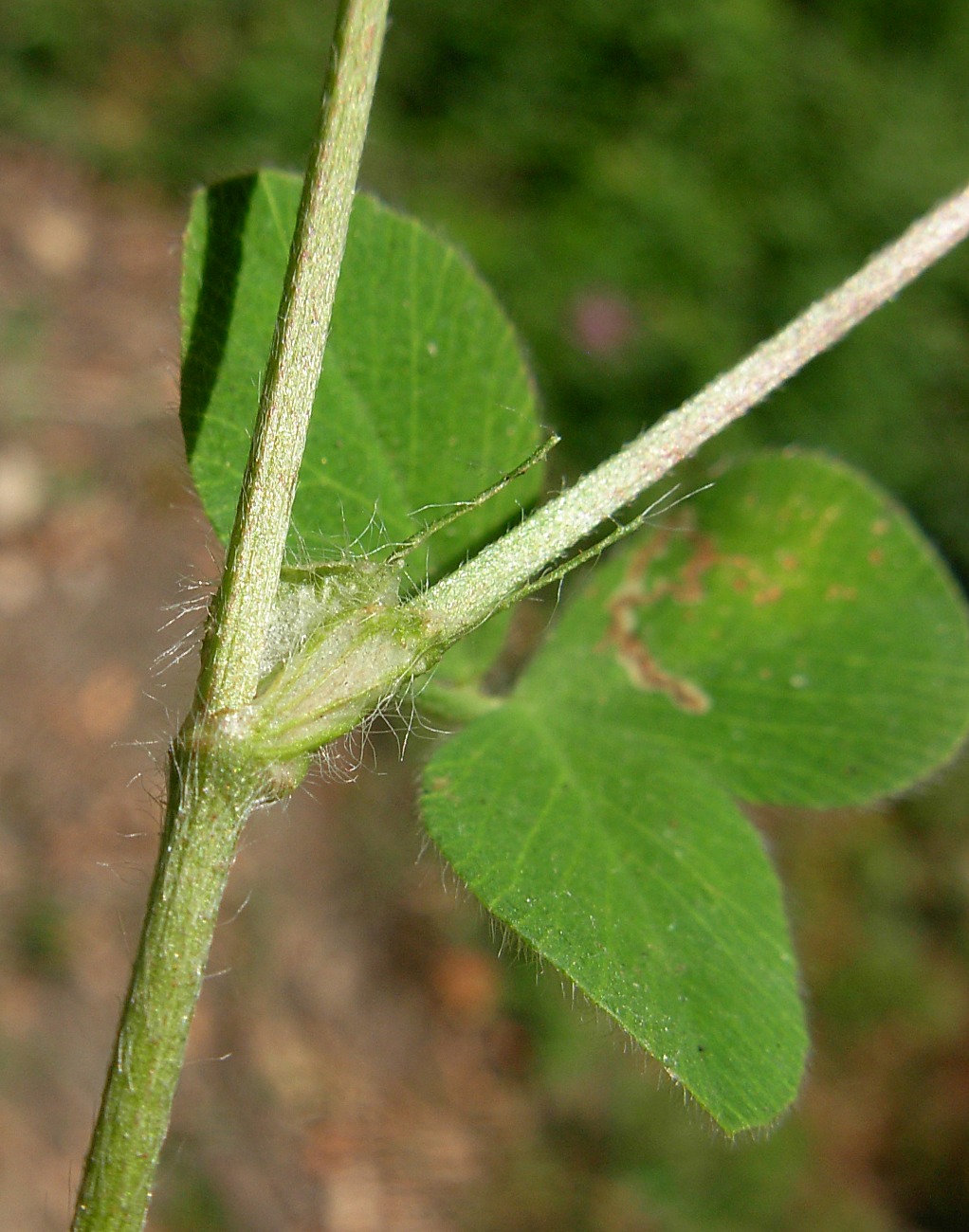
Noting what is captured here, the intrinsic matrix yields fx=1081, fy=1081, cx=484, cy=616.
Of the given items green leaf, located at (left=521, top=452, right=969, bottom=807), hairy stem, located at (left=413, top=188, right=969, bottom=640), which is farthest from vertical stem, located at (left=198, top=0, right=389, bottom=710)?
green leaf, located at (left=521, top=452, right=969, bottom=807)

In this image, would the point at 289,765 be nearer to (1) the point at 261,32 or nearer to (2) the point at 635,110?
(2) the point at 635,110

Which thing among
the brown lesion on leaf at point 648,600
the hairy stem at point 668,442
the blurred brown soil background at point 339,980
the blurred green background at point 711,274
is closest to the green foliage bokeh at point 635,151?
the blurred green background at point 711,274

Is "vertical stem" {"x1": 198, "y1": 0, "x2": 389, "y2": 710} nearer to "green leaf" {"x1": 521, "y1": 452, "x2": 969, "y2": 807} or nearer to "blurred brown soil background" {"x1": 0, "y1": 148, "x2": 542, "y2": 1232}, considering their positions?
"green leaf" {"x1": 521, "y1": 452, "x2": 969, "y2": 807}

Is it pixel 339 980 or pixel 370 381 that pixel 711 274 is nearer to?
pixel 339 980

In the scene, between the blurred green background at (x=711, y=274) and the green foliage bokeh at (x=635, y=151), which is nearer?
the blurred green background at (x=711, y=274)

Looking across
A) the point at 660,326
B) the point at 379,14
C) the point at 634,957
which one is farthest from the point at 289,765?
the point at 660,326

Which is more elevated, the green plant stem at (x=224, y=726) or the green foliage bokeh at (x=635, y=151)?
the green plant stem at (x=224, y=726)

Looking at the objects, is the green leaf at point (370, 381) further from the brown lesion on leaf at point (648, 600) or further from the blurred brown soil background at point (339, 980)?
the blurred brown soil background at point (339, 980)
